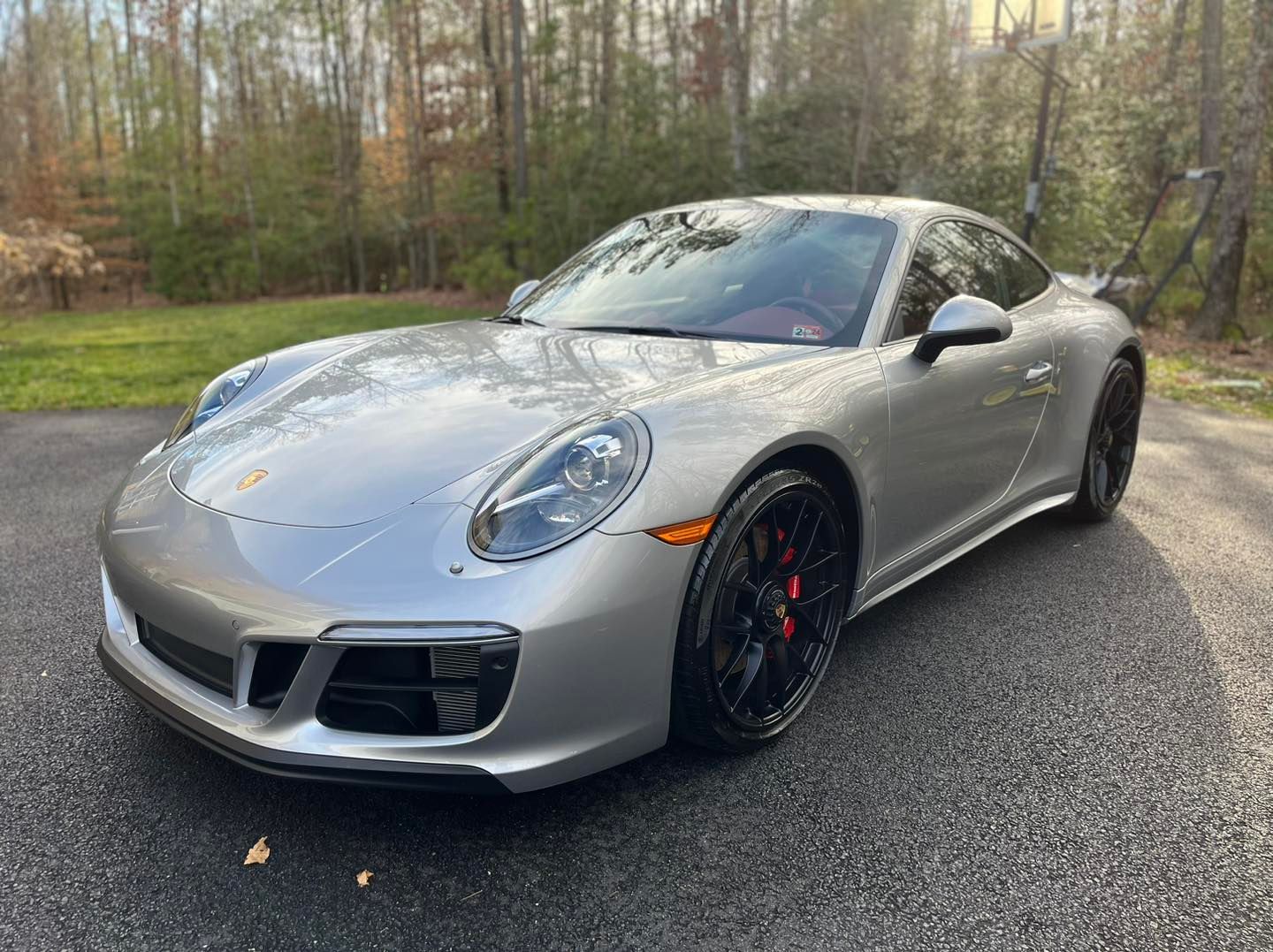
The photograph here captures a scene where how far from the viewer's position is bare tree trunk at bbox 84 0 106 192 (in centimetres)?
2717

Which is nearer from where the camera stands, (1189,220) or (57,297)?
(1189,220)

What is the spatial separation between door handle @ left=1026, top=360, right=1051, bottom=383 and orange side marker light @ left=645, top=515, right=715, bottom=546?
1.80m

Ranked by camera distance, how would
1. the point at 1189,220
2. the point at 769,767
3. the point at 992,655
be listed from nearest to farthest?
the point at 769,767 < the point at 992,655 < the point at 1189,220

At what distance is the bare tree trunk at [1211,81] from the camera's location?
10969 millimetres

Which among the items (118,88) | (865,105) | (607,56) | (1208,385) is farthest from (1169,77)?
(118,88)

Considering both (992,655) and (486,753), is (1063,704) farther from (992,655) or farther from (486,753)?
(486,753)

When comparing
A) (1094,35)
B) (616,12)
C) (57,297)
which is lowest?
(57,297)

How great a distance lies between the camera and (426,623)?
1734 mm

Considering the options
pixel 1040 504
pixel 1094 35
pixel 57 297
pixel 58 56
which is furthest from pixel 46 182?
pixel 1040 504

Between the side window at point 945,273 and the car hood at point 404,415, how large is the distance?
55cm

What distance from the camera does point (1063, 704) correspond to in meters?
2.60

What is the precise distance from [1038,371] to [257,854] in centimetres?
286

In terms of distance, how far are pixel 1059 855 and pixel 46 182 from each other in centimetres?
2760

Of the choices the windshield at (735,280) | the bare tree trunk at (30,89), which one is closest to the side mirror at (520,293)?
the windshield at (735,280)
